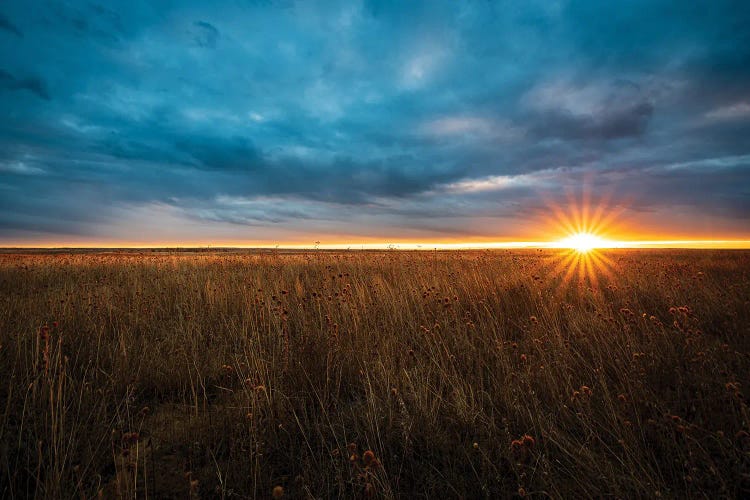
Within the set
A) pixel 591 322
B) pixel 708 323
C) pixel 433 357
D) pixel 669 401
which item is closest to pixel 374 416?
pixel 433 357

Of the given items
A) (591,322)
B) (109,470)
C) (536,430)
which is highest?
(591,322)

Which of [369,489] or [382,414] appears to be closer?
[369,489]

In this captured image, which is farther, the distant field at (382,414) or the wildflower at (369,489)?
the distant field at (382,414)

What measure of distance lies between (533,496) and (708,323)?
455cm

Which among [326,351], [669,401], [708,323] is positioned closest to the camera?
[669,401]

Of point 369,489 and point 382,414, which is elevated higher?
point 369,489

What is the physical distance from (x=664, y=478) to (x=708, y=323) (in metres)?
3.85

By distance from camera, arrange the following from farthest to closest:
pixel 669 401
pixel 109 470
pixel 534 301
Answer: pixel 534 301
pixel 669 401
pixel 109 470

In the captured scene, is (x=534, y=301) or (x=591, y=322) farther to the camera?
(x=534, y=301)

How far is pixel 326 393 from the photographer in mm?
3002

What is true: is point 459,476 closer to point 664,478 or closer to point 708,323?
point 664,478

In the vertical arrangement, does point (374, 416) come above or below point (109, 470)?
above

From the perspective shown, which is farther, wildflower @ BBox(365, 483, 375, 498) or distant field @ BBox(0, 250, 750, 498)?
distant field @ BBox(0, 250, 750, 498)

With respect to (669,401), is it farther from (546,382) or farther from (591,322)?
(591,322)
